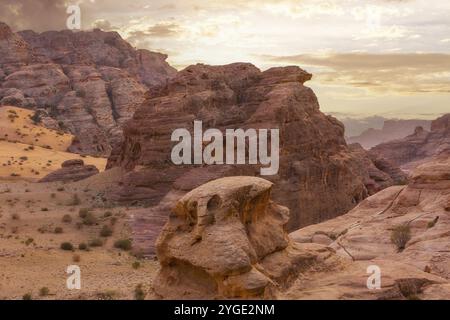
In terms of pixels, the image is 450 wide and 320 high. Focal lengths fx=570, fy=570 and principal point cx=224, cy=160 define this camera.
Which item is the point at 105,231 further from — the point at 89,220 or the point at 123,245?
the point at 123,245

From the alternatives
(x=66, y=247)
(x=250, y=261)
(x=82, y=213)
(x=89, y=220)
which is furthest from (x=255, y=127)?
(x=250, y=261)

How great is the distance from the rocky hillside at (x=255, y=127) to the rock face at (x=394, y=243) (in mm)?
4858

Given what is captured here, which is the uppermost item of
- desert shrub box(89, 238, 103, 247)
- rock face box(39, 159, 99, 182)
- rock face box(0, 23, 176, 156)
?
rock face box(0, 23, 176, 156)

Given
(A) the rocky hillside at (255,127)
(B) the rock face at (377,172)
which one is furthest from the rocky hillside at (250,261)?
(B) the rock face at (377,172)

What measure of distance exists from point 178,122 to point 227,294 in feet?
68.0

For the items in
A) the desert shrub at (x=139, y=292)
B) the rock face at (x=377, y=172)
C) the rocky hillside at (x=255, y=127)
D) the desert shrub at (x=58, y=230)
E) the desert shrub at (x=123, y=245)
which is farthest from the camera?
the rock face at (x=377, y=172)

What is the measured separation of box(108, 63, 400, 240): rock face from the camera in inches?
1102

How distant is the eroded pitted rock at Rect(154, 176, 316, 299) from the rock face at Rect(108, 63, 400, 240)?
14.1m

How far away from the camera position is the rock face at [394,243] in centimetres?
1141

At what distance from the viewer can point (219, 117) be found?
A: 1203 inches

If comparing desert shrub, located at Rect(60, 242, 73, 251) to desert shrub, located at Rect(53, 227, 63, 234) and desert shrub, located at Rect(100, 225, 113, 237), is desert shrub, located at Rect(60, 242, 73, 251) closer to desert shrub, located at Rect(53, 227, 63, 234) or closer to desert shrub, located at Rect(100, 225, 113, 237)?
desert shrub, located at Rect(53, 227, 63, 234)

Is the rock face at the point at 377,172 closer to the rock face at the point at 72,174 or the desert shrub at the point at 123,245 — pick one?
the desert shrub at the point at 123,245

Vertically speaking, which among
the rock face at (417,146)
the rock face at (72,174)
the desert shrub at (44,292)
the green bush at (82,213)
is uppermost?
the rock face at (417,146)

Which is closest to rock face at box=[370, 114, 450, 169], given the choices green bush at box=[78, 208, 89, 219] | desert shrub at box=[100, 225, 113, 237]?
green bush at box=[78, 208, 89, 219]
